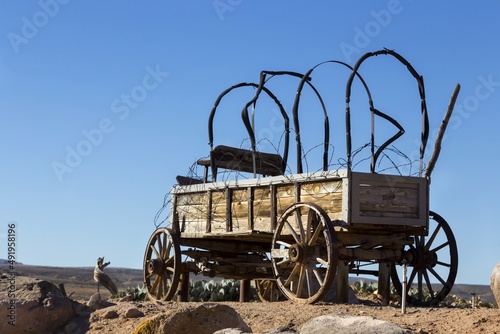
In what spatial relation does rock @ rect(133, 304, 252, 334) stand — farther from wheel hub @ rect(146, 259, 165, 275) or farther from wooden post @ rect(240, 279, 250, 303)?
wooden post @ rect(240, 279, 250, 303)

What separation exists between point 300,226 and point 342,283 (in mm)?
977

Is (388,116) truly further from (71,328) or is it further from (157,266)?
(71,328)

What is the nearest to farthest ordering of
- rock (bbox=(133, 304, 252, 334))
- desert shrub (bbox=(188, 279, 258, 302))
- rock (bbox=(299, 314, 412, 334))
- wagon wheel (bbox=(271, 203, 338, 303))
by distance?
rock (bbox=(299, 314, 412, 334)) < rock (bbox=(133, 304, 252, 334)) < wagon wheel (bbox=(271, 203, 338, 303)) < desert shrub (bbox=(188, 279, 258, 302))

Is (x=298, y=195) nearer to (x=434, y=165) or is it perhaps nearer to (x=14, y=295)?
(x=434, y=165)

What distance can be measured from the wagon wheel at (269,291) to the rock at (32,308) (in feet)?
15.9

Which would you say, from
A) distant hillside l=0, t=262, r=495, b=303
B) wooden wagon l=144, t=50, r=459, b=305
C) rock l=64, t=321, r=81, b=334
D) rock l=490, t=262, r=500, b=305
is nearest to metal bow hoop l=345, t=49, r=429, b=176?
wooden wagon l=144, t=50, r=459, b=305

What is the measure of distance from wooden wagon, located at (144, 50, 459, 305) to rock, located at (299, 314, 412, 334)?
3.04m

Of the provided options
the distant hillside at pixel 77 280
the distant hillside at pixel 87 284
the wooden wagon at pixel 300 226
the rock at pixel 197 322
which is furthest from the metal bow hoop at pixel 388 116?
the distant hillside at pixel 87 284

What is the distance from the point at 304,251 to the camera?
35.3 feet

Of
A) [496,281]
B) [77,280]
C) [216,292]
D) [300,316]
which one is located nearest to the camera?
[300,316]

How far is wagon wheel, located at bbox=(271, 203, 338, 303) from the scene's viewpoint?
10.2m

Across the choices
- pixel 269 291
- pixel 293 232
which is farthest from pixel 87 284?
pixel 293 232

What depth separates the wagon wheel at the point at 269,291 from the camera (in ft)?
49.4

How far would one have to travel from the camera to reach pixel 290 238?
39.0ft
